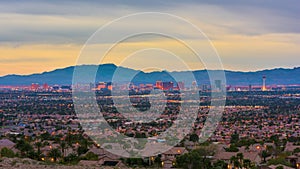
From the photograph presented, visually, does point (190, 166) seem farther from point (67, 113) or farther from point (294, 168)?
point (67, 113)

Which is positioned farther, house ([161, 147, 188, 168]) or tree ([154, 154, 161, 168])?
house ([161, 147, 188, 168])

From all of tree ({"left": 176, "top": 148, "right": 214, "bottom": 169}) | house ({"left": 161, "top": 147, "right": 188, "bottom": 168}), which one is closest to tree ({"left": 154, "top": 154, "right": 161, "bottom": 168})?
house ({"left": 161, "top": 147, "right": 188, "bottom": 168})

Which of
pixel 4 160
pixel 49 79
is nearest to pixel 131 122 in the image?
pixel 4 160

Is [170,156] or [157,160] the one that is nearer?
[157,160]

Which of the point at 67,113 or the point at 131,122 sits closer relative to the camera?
the point at 131,122

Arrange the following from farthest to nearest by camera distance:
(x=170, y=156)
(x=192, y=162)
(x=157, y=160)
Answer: (x=170, y=156), (x=157, y=160), (x=192, y=162)

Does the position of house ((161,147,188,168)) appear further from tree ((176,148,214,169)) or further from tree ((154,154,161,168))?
tree ((176,148,214,169))

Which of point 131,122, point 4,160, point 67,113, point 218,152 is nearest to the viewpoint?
point 4,160

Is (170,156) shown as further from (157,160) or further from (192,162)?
(192,162)

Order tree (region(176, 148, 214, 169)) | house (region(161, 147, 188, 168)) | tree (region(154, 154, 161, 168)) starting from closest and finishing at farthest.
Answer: tree (region(176, 148, 214, 169)), tree (region(154, 154, 161, 168)), house (region(161, 147, 188, 168))

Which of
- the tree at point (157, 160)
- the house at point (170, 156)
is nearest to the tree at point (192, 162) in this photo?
the house at point (170, 156)

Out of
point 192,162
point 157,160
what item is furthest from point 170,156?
point 192,162
